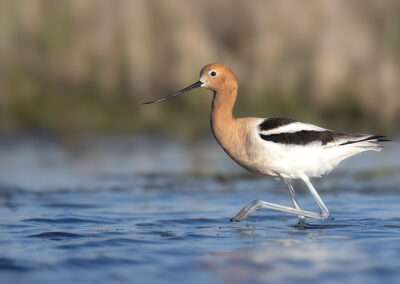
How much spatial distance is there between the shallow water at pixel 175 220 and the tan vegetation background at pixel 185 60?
5.04ft

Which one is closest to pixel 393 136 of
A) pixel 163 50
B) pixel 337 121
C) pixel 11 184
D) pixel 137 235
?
pixel 337 121

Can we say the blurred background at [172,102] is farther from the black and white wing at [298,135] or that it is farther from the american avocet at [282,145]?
the black and white wing at [298,135]

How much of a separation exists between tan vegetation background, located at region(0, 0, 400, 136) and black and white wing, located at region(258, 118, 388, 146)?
6.56 m

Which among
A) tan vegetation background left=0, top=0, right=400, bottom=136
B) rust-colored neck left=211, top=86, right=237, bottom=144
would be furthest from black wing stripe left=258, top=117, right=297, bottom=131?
tan vegetation background left=0, top=0, right=400, bottom=136

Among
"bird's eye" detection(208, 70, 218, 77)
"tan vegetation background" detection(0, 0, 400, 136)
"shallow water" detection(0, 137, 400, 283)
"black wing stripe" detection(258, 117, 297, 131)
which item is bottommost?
"shallow water" detection(0, 137, 400, 283)

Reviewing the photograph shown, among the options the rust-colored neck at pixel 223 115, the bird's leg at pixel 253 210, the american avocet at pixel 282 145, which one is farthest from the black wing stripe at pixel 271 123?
the bird's leg at pixel 253 210

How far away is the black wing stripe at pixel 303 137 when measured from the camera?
741cm

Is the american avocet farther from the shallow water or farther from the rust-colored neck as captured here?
the shallow water

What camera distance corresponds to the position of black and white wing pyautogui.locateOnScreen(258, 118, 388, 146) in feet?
24.4

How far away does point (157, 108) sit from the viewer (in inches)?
594

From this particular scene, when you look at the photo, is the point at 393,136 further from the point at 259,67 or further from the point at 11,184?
the point at 11,184

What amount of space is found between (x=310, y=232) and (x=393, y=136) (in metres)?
6.21

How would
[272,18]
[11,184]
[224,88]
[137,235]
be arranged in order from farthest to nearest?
[272,18]
[11,184]
[224,88]
[137,235]

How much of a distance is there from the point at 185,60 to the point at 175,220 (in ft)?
22.3
